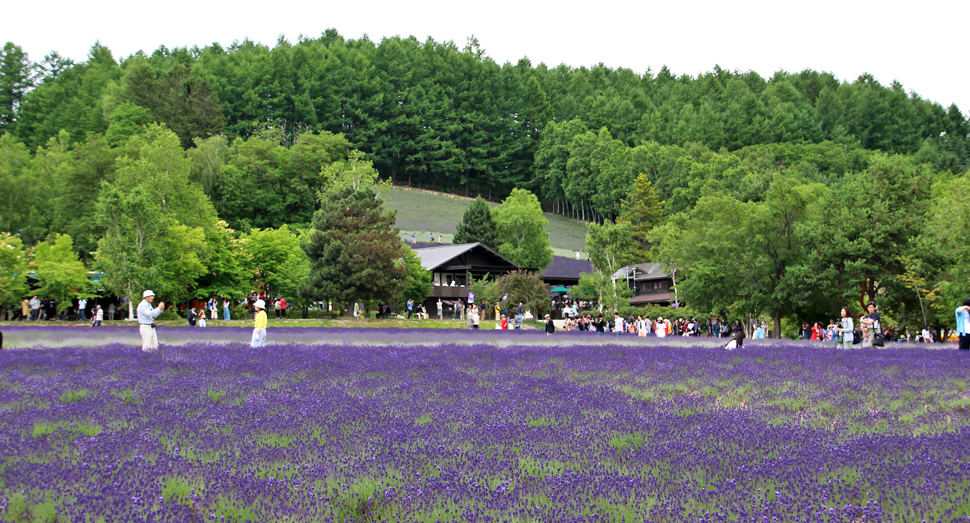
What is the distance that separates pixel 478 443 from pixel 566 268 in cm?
8835

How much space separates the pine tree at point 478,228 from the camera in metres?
99.6

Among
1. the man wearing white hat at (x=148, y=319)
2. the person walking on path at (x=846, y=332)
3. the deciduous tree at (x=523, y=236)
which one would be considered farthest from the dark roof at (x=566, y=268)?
the man wearing white hat at (x=148, y=319)

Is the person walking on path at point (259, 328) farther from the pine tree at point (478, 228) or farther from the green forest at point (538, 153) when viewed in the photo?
the pine tree at point (478, 228)

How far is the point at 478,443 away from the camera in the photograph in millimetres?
8578

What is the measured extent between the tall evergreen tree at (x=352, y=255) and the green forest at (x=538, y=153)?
29.4 feet

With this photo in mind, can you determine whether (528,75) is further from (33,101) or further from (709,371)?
(709,371)

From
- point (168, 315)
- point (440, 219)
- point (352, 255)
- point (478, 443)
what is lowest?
point (478, 443)

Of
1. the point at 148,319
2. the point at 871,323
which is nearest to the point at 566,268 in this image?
the point at 871,323

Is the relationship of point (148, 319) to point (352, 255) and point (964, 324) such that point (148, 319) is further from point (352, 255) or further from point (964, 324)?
point (352, 255)

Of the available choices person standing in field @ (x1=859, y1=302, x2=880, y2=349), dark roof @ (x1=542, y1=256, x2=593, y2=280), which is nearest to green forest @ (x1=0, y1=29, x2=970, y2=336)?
dark roof @ (x1=542, y1=256, x2=593, y2=280)

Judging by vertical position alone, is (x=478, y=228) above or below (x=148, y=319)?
above

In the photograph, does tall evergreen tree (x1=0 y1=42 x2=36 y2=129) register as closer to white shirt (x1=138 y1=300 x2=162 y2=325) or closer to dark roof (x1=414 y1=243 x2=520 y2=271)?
dark roof (x1=414 y1=243 x2=520 y2=271)

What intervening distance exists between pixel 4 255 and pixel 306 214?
173ft

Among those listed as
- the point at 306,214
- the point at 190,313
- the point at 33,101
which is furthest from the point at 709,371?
the point at 33,101
